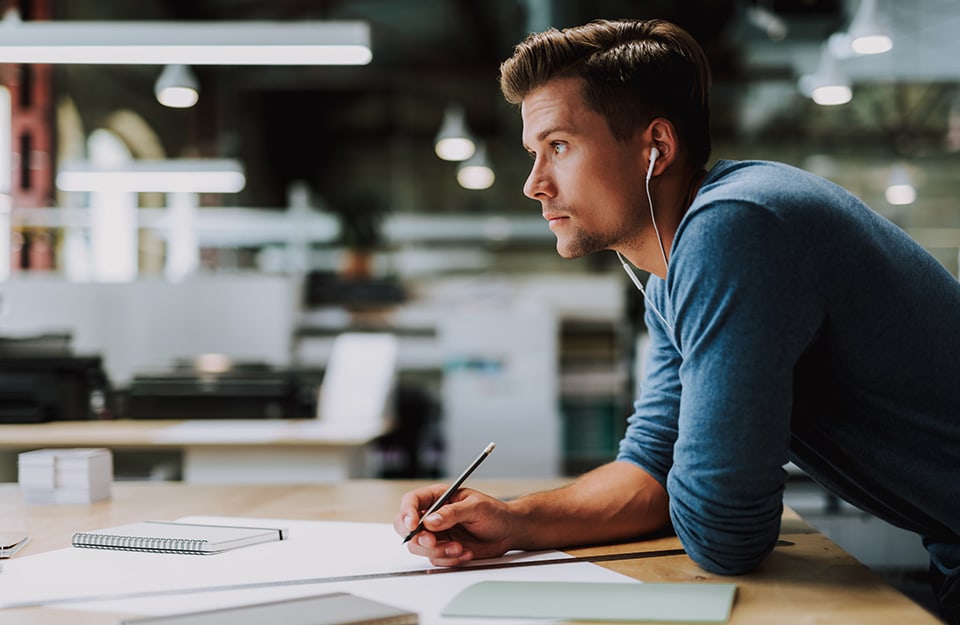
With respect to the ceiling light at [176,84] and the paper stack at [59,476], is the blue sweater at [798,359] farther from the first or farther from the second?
the ceiling light at [176,84]

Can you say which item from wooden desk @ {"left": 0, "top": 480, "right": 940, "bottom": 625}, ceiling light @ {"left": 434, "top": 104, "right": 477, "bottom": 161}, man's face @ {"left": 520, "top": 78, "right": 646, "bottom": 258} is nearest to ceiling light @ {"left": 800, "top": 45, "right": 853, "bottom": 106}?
ceiling light @ {"left": 434, "top": 104, "right": 477, "bottom": 161}

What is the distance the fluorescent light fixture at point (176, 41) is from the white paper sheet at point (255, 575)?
196 cm

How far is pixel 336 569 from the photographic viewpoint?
42.8 inches

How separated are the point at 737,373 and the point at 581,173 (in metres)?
0.41

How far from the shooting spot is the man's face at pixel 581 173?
126 centimetres

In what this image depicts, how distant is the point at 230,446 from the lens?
11.1 feet

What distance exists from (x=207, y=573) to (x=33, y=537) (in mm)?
402

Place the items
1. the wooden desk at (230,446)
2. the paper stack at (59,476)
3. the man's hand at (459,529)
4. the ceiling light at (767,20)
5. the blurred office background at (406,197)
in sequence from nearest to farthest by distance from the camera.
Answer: the man's hand at (459,529), the paper stack at (59,476), the wooden desk at (230,446), the blurred office background at (406,197), the ceiling light at (767,20)

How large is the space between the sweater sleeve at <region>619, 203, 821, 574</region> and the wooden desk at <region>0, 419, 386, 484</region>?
8.20 feet

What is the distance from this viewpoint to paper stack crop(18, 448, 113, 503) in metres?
1.59

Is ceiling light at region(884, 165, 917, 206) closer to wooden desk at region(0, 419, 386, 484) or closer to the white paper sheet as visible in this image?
wooden desk at region(0, 419, 386, 484)

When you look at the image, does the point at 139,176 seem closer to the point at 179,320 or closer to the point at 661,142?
the point at 179,320

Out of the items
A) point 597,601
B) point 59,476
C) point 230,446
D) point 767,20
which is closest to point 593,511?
point 597,601

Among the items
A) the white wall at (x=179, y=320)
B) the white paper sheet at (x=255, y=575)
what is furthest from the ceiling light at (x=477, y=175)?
the white paper sheet at (x=255, y=575)
